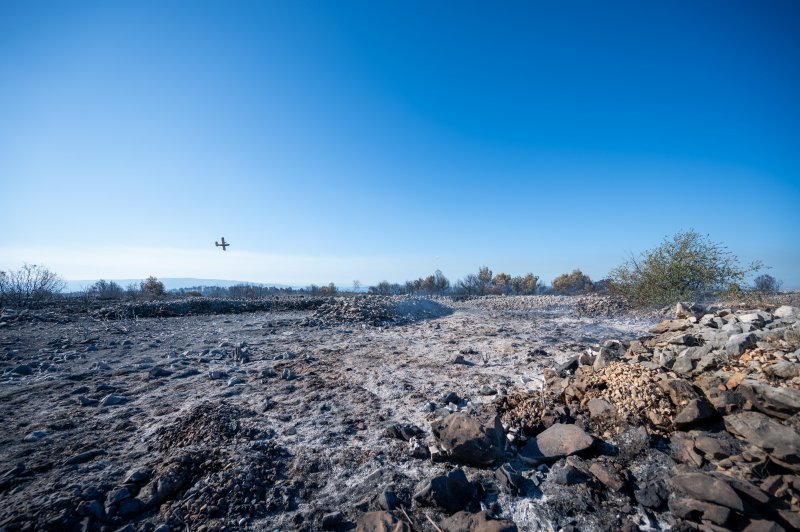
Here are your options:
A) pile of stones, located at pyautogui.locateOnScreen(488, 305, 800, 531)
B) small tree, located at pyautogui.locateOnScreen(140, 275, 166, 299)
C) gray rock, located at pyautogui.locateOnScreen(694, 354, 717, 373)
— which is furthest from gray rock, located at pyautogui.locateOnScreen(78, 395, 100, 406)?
small tree, located at pyautogui.locateOnScreen(140, 275, 166, 299)

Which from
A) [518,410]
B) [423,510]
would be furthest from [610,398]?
[423,510]

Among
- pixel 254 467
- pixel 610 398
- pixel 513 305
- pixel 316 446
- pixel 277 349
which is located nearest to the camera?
pixel 254 467

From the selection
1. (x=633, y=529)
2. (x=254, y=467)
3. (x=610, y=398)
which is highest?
(x=610, y=398)

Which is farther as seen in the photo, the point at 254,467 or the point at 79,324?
the point at 79,324

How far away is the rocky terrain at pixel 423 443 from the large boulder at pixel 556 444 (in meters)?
0.02

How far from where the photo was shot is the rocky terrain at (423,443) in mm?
2414

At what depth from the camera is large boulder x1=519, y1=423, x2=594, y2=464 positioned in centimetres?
306

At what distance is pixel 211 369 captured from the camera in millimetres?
6164

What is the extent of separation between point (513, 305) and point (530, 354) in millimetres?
15021

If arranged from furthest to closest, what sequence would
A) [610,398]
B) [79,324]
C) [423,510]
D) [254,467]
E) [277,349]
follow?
1. [79,324]
2. [277,349]
3. [610,398]
4. [254,467]
5. [423,510]

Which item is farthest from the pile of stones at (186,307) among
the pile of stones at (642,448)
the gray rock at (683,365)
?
the gray rock at (683,365)

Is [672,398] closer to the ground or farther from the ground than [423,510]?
farther from the ground

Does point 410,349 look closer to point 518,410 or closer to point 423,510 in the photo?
point 518,410

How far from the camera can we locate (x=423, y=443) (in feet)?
11.2
